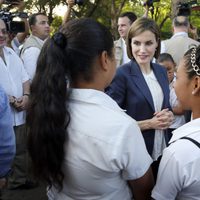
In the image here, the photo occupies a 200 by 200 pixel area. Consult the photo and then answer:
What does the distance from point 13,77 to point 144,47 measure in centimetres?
167

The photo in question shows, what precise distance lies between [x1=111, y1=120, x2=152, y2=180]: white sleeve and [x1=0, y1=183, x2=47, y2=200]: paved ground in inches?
103

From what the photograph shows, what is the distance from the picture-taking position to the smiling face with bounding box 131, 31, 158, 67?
260cm

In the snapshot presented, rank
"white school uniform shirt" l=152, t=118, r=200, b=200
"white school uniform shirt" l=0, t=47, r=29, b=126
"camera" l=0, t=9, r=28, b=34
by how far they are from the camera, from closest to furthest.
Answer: "white school uniform shirt" l=152, t=118, r=200, b=200 → "white school uniform shirt" l=0, t=47, r=29, b=126 → "camera" l=0, t=9, r=28, b=34

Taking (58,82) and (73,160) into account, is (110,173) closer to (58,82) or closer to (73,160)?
(73,160)

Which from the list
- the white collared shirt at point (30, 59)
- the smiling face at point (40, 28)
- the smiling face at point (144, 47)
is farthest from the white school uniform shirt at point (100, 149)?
the smiling face at point (40, 28)

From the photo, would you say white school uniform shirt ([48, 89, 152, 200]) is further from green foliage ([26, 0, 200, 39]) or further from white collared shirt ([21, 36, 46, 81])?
green foliage ([26, 0, 200, 39])

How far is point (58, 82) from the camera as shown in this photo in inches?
54.2

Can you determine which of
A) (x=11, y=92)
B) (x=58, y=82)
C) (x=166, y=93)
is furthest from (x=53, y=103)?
(x=11, y=92)

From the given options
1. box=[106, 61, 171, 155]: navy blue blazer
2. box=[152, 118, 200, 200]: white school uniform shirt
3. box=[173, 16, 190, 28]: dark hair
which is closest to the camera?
box=[152, 118, 200, 200]: white school uniform shirt

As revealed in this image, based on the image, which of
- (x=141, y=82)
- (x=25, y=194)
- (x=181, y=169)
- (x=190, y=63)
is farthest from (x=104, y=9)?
(x=181, y=169)

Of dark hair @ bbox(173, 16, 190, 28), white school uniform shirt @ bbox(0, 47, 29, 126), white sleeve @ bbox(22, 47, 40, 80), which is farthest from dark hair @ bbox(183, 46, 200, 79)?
dark hair @ bbox(173, 16, 190, 28)

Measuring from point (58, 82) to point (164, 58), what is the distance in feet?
8.00

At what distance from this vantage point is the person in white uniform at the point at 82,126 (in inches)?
52.2

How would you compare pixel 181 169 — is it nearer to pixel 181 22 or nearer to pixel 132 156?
pixel 132 156
